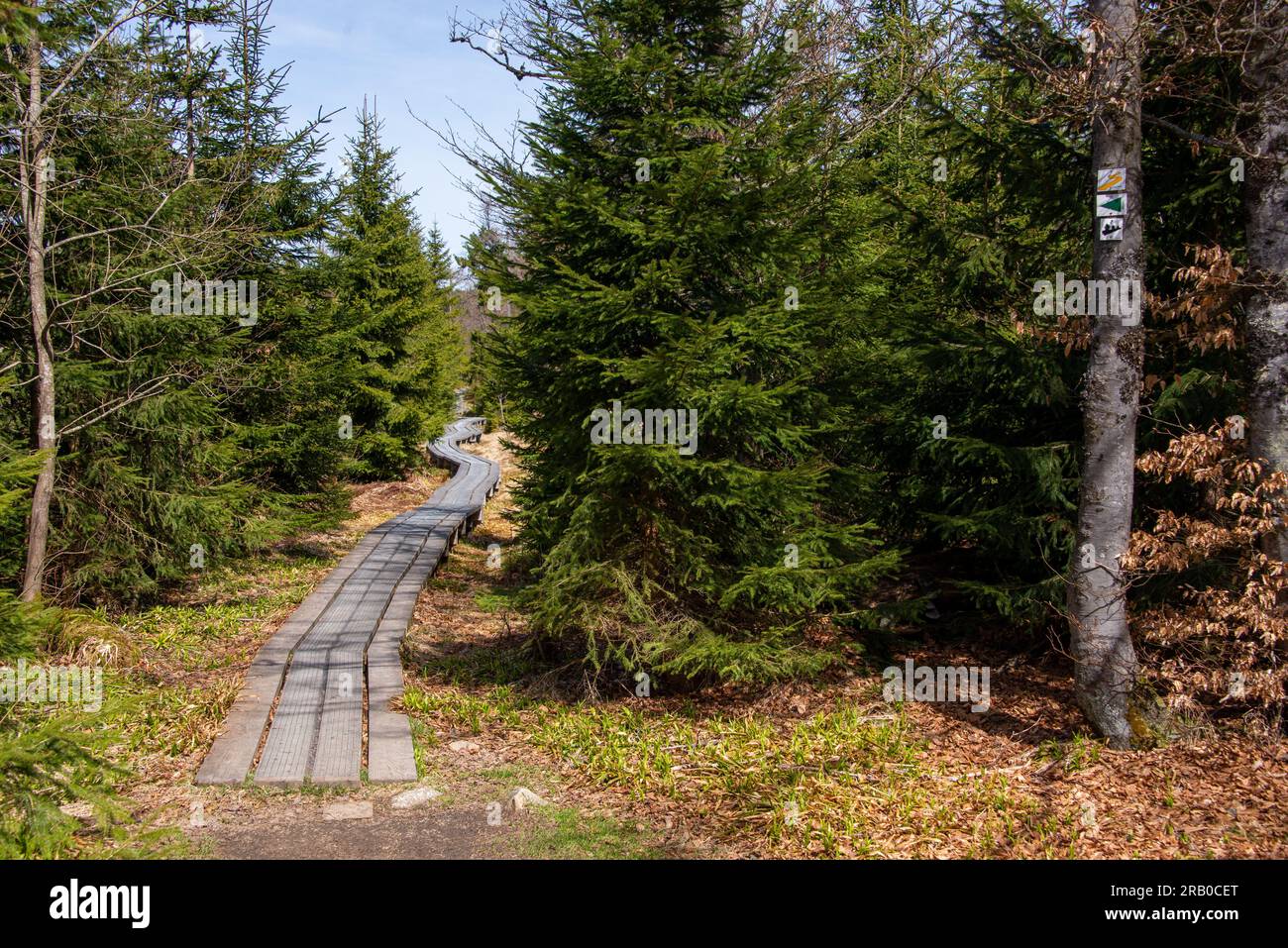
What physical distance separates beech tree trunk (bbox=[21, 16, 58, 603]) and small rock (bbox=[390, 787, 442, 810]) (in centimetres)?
500

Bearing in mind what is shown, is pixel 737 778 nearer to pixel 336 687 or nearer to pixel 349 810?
pixel 349 810

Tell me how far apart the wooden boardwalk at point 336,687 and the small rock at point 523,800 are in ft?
2.86

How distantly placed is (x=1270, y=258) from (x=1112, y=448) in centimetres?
178

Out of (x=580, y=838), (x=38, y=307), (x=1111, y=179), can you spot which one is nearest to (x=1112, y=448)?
(x=1111, y=179)

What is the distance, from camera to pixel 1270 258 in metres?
6.26

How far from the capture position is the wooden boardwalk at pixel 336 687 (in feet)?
22.0

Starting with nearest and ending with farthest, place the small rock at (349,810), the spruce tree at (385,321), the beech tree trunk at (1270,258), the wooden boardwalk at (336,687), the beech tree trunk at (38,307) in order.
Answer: the small rock at (349,810) < the beech tree trunk at (1270,258) < the wooden boardwalk at (336,687) < the beech tree trunk at (38,307) < the spruce tree at (385,321)

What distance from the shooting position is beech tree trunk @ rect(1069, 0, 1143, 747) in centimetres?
634

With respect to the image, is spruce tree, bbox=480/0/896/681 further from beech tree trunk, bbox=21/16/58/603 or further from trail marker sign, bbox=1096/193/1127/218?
beech tree trunk, bbox=21/16/58/603

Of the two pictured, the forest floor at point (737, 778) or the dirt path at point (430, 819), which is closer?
the forest floor at point (737, 778)

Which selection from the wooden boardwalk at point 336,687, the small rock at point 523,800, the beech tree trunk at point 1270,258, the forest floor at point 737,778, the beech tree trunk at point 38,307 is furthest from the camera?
the beech tree trunk at point 38,307

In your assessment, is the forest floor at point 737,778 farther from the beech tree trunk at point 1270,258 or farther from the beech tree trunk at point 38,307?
the beech tree trunk at point 1270,258

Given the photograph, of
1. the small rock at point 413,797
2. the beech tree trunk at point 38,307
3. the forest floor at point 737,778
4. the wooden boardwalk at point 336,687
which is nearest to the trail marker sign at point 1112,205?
the forest floor at point 737,778

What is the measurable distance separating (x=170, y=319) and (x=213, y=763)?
20.9ft
